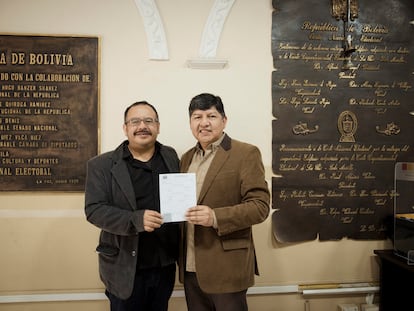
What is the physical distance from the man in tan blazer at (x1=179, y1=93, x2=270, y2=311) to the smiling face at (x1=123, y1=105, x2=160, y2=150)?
0.67 feet

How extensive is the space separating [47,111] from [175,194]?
1.22 m

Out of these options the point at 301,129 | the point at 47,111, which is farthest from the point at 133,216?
the point at 301,129

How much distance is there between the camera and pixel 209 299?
1.63m

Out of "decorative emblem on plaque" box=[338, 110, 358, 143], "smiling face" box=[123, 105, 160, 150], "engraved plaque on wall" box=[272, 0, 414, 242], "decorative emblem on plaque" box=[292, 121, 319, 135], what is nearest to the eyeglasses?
"smiling face" box=[123, 105, 160, 150]

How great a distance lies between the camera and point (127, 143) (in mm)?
1657

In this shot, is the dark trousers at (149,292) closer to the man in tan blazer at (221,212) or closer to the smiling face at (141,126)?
the man in tan blazer at (221,212)

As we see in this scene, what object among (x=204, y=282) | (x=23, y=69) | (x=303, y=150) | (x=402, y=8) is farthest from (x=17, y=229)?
(x=402, y=8)

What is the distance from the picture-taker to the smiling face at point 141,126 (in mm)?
1562

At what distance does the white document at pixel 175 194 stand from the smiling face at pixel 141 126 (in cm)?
23

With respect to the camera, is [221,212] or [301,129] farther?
[301,129]

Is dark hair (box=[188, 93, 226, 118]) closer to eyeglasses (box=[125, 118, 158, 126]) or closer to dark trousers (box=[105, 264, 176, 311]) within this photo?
eyeglasses (box=[125, 118, 158, 126])

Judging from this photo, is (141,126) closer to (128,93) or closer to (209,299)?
(128,93)

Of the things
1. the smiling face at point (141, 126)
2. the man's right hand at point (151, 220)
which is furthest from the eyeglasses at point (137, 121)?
the man's right hand at point (151, 220)

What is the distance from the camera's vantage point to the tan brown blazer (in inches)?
58.4
